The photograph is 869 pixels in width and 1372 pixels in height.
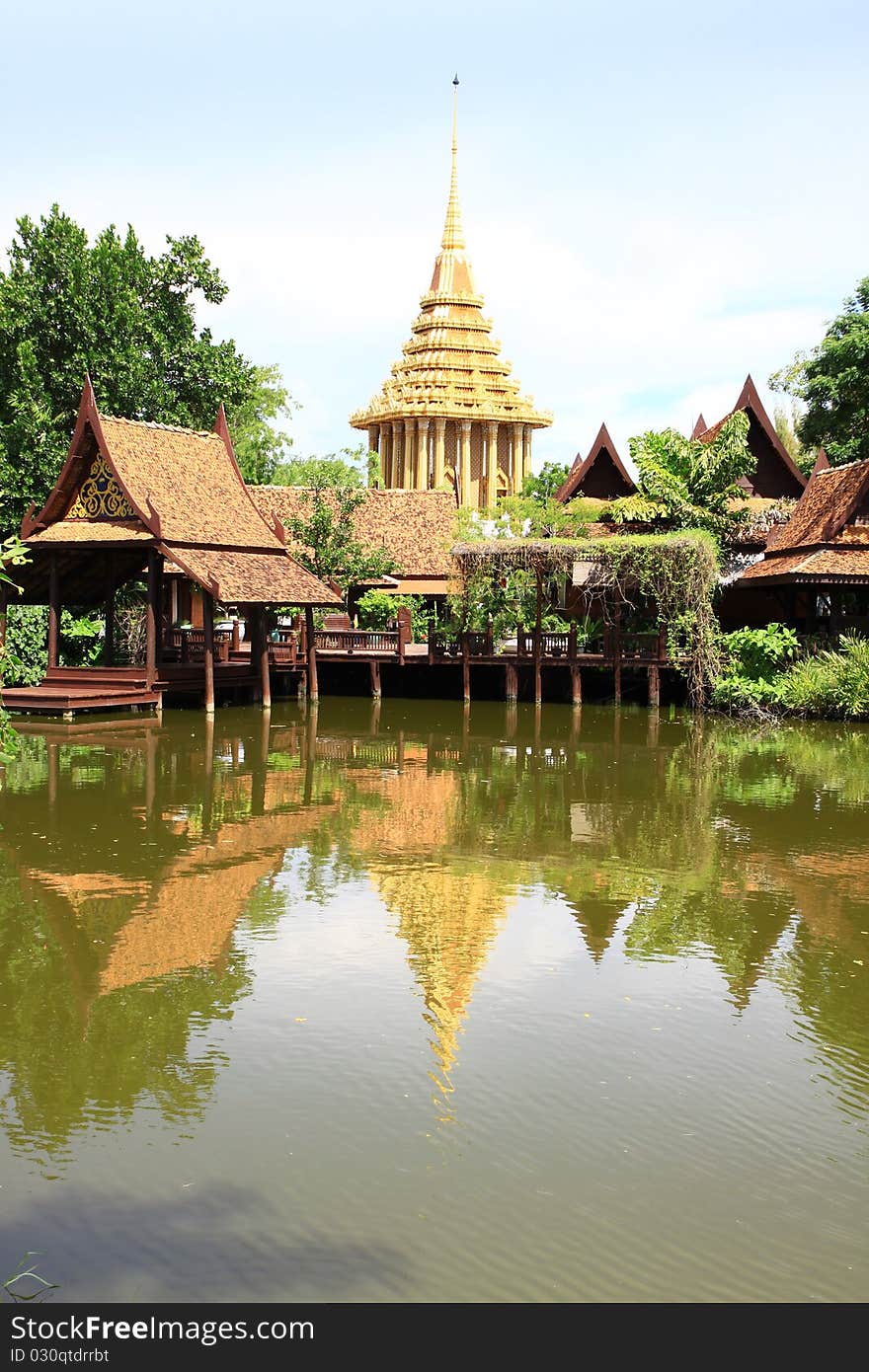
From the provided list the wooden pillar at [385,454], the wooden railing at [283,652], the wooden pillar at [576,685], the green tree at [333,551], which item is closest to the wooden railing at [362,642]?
the wooden railing at [283,652]

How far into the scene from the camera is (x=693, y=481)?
33.8 metres

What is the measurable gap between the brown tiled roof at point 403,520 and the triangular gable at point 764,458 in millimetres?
7295

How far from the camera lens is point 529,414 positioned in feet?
180

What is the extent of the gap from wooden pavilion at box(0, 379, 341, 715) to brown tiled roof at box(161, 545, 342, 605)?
0.04m

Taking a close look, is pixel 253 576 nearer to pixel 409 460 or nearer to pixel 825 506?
pixel 825 506

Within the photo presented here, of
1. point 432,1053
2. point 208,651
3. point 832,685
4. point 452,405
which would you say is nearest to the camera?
point 432,1053

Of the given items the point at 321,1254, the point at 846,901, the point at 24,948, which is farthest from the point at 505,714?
the point at 321,1254

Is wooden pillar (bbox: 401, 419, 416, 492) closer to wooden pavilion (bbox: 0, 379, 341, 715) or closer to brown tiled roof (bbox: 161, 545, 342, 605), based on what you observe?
wooden pavilion (bbox: 0, 379, 341, 715)

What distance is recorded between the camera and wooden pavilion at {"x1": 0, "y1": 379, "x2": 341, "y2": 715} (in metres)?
26.1

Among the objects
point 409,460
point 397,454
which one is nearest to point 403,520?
point 409,460

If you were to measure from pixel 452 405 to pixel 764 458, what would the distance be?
18811 mm

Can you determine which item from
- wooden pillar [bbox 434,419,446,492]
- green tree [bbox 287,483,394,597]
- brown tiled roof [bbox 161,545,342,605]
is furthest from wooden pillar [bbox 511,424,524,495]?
brown tiled roof [bbox 161,545,342,605]

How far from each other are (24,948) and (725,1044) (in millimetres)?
4573

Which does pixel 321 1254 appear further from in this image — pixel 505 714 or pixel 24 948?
pixel 505 714
